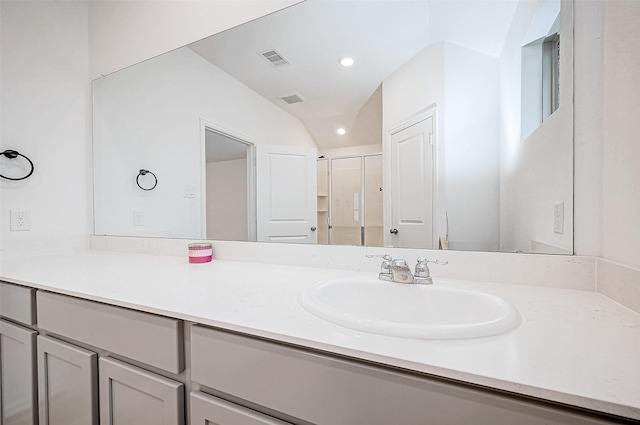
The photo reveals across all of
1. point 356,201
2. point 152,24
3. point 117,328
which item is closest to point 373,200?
point 356,201

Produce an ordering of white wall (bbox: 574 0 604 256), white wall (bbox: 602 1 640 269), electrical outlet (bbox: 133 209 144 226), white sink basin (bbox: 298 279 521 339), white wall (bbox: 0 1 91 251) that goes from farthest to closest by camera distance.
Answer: electrical outlet (bbox: 133 209 144 226), white wall (bbox: 0 1 91 251), white wall (bbox: 574 0 604 256), white wall (bbox: 602 1 640 269), white sink basin (bbox: 298 279 521 339)

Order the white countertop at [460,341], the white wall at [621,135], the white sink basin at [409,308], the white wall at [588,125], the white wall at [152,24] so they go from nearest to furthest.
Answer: the white countertop at [460,341] < the white sink basin at [409,308] < the white wall at [621,135] < the white wall at [588,125] < the white wall at [152,24]

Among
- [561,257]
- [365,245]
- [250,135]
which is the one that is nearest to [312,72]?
[250,135]

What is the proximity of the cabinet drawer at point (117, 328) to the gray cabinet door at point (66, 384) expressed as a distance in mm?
52

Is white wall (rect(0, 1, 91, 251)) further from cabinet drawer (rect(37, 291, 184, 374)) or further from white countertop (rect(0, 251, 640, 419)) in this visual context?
cabinet drawer (rect(37, 291, 184, 374))

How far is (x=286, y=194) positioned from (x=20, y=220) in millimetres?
1492

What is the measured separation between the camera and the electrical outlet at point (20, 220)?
1.48 metres

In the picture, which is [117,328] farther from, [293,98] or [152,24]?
[152,24]

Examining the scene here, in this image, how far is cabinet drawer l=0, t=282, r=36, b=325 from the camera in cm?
98

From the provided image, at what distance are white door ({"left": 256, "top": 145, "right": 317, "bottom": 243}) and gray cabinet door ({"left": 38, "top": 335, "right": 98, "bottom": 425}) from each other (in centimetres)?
72

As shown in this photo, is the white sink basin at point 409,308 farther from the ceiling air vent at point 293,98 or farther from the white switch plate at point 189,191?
the white switch plate at point 189,191

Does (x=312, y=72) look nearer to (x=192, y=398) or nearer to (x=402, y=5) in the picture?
(x=402, y=5)

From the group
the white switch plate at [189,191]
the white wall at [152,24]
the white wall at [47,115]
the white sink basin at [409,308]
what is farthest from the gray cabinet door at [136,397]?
the white wall at [152,24]

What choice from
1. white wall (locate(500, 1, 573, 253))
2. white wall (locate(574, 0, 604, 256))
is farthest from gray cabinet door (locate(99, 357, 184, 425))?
white wall (locate(574, 0, 604, 256))
